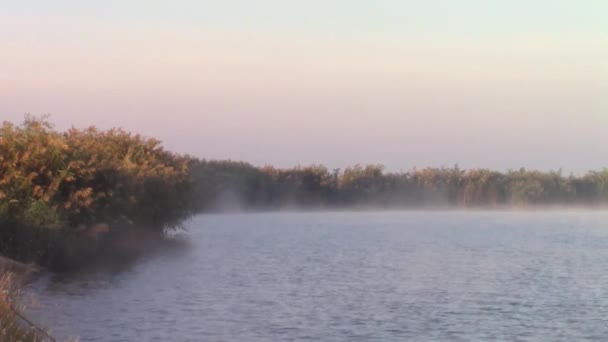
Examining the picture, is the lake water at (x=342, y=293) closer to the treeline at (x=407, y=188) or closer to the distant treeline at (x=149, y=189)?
the distant treeline at (x=149, y=189)

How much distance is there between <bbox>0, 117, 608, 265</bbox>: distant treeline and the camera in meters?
34.0

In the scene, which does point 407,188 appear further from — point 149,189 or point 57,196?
point 57,196

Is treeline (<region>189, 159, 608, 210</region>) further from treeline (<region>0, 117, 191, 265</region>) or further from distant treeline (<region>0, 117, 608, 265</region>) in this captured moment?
treeline (<region>0, 117, 191, 265</region>)

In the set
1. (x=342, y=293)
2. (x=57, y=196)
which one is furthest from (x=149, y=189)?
(x=342, y=293)

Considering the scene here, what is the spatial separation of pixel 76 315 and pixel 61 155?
1469 centimetres

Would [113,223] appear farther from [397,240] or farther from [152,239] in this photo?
[397,240]

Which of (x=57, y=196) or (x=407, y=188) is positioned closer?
(x=57, y=196)

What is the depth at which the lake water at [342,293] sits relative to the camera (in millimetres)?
Answer: 20859

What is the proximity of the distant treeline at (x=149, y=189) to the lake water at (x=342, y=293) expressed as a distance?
2107 millimetres

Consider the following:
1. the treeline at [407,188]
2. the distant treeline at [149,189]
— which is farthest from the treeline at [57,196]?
the treeline at [407,188]

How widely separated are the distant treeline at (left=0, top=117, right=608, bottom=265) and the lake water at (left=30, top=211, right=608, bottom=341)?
211 cm

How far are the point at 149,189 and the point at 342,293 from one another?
2156 centimetres

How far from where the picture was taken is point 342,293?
89.5ft

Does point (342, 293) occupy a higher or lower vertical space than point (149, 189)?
lower
